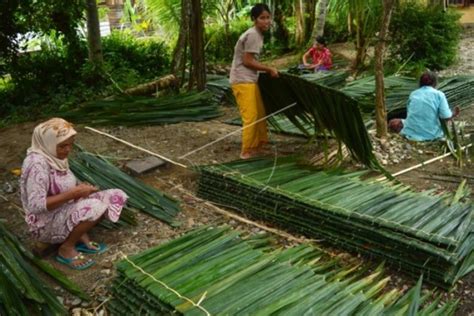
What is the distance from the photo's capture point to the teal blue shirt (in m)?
4.89

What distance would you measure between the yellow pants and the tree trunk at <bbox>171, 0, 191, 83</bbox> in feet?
6.49

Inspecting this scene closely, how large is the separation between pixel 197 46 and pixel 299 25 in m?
5.53

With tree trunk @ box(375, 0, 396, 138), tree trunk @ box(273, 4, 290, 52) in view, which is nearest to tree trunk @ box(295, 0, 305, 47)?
tree trunk @ box(273, 4, 290, 52)

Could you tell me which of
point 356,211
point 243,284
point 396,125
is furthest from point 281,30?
point 243,284

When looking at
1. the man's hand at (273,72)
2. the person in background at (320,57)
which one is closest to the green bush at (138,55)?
the person in background at (320,57)

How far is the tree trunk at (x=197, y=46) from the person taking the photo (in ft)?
19.2

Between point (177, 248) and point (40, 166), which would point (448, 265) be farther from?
point (40, 166)

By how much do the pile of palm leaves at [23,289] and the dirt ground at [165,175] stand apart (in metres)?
0.14

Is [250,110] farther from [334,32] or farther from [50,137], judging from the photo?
[334,32]

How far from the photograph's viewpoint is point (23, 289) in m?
2.51

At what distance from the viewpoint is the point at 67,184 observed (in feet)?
9.93

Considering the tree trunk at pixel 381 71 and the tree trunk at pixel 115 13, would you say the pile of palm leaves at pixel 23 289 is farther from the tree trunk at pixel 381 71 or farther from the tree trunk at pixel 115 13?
the tree trunk at pixel 115 13

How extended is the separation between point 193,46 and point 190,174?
2162 millimetres

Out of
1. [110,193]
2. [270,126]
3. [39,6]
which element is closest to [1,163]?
[110,193]
